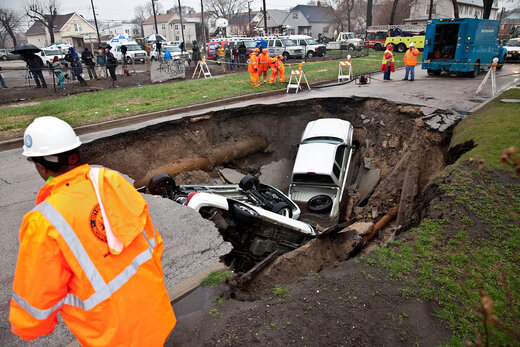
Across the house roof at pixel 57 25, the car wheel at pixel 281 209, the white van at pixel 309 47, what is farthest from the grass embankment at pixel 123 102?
the house roof at pixel 57 25

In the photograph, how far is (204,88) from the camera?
1577 cm

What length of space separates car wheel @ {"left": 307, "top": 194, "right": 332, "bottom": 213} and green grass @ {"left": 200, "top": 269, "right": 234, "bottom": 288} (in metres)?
4.91

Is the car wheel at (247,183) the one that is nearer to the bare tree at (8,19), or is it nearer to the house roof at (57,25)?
the bare tree at (8,19)

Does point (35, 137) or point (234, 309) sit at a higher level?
point (35, 137)

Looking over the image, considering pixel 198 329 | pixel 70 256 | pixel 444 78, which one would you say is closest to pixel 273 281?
pixel 198 329

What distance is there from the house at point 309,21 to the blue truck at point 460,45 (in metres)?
57.7

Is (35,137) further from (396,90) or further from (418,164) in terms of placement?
(396,90)

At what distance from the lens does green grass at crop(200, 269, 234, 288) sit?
3.87 meters

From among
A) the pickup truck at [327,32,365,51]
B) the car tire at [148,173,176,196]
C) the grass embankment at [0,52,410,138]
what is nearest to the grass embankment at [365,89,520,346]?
the car tire at [148,173,176,196]

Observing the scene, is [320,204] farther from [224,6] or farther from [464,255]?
[224,6]

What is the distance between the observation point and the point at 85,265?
1.85m

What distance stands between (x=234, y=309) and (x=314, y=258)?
2.23m

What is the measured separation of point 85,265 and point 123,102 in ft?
41.7

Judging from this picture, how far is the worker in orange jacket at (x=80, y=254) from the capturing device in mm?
1786
